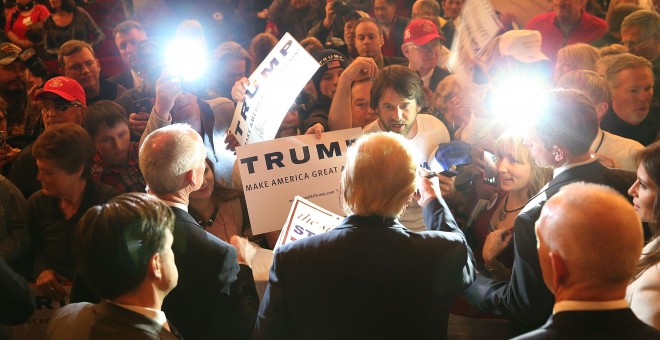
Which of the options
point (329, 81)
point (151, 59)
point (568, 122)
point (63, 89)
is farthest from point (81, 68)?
point (568, 122)

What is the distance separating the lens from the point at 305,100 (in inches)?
204

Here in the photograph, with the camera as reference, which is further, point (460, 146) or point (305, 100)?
point (305, 100)

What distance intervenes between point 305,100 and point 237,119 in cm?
129

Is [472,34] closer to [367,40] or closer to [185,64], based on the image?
[367,40]

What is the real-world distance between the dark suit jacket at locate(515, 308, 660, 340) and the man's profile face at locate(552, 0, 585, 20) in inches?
187

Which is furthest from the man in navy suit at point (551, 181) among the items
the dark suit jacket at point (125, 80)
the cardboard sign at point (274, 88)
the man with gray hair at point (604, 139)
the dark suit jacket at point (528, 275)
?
the dark suit jacket at point (125, 80)

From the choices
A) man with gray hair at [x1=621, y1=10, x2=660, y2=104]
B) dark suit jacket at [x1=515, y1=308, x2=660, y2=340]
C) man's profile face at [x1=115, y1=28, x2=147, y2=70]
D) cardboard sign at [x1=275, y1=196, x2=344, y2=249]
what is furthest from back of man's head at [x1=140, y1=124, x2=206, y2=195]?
man with gray hair at [x1=621, y1=10, x2=660, y2=104]

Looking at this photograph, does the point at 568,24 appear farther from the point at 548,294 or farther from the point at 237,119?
the point at 548,294

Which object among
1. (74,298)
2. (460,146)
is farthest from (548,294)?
(74,298)

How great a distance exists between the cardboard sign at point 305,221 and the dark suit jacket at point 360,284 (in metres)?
0.93

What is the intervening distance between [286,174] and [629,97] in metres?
2.52

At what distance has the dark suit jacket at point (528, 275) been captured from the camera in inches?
103

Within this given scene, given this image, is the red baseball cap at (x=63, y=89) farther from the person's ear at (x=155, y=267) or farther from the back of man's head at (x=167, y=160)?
the person's ear at (x=155, y=267)

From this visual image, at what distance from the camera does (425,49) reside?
5.73 metres
